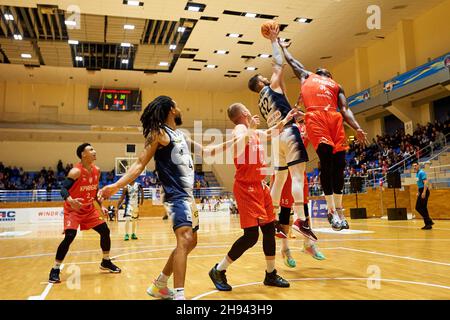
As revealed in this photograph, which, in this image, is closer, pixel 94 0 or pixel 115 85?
pixel 94 0

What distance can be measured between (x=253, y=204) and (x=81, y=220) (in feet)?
8.45

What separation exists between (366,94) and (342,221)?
20.3 m

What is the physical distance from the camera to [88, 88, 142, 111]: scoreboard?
95.5 feet

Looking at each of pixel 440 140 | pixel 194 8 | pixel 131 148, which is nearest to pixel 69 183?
pixel 194 8

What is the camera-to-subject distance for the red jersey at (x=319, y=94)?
4.37 m

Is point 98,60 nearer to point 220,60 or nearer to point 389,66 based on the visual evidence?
point 220,60

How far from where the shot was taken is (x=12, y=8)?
17219mm

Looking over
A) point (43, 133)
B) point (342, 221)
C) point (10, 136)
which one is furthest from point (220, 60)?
point (342, 221)

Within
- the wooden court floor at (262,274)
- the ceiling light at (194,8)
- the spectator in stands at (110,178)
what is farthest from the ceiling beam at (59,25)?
the wooden court floor at (262,274)

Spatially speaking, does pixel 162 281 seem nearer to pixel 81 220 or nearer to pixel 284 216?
pixel 284 216

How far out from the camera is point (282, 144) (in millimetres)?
4559

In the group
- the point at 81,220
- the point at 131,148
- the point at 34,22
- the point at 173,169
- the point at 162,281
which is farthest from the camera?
the point at 131,148
